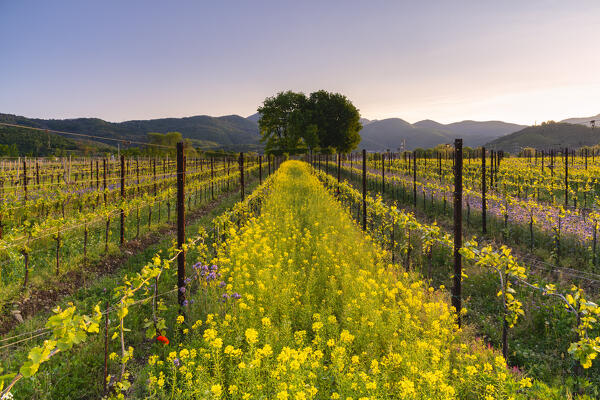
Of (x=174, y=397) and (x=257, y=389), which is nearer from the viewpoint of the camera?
(x=257, y=389)

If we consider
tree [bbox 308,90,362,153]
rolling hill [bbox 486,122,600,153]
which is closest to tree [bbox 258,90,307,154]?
tree [bbox 308,90,362,153]

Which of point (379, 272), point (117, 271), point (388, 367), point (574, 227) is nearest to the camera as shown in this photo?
A: point (388, 367)

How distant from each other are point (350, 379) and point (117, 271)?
5.99 metres

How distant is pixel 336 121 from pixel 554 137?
96.3m

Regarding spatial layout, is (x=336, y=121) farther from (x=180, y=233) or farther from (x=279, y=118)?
(x=180, y=233)

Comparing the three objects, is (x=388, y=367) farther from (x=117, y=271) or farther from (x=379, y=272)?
(x=117, y=271)

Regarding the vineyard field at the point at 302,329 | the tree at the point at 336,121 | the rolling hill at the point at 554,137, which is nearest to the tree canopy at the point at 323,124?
the tree at the point at 336,121

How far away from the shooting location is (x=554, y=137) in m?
104

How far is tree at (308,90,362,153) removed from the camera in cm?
5078

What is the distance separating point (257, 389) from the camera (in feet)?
8.05

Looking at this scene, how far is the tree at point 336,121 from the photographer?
50781mm

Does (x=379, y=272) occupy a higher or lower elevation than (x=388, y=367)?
higher

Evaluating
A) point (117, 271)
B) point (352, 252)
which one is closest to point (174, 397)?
point (352, 252)

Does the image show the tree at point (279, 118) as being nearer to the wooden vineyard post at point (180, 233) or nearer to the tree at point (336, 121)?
the tree at point (336, 121)
